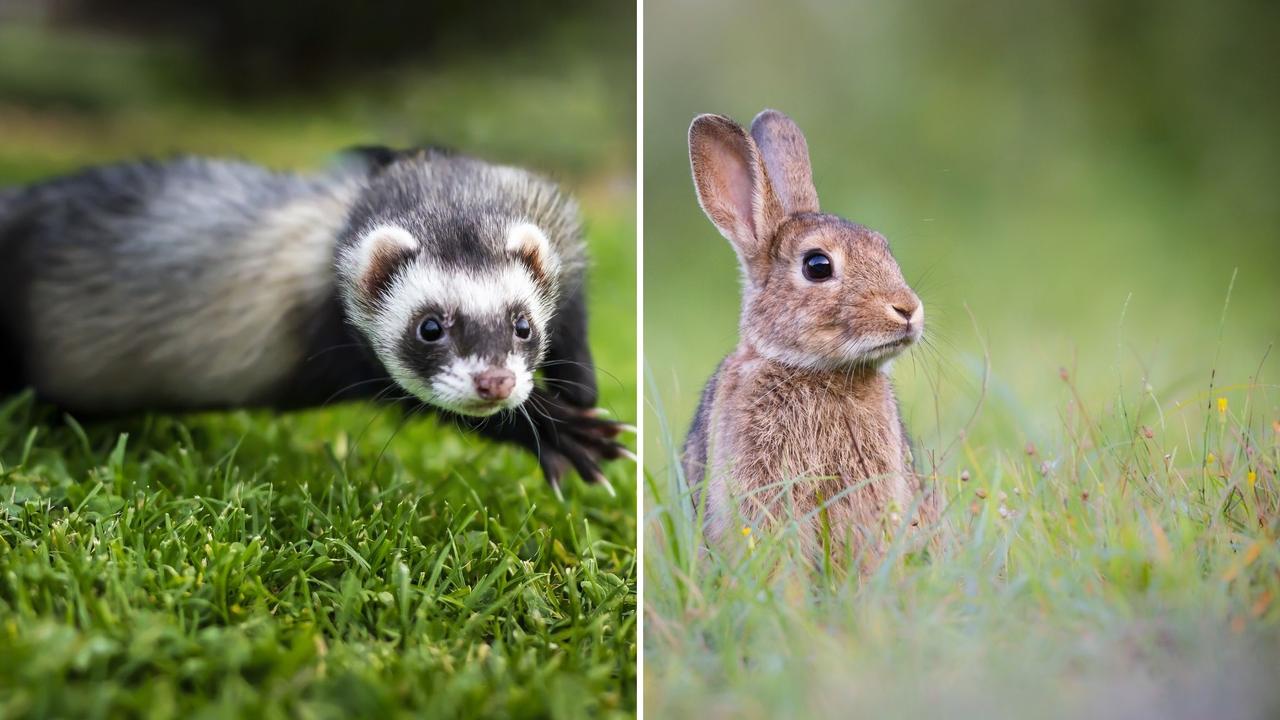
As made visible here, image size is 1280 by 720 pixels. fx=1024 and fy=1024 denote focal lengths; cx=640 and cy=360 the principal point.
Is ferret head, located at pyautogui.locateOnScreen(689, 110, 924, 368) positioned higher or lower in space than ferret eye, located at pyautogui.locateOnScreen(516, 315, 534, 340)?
higher

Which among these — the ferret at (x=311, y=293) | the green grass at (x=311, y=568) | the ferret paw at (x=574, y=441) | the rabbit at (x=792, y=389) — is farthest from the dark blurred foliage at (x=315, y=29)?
→ the rabbit at (x=792, y=389)

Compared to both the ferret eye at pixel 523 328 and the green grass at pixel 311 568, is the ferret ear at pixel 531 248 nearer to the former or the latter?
the ferret eye at pixel 523 328

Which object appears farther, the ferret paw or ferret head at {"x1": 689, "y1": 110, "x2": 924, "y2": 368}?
the ferret paw

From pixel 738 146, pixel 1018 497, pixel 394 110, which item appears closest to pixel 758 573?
pixel 1018 497

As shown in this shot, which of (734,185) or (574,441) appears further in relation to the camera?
(574,441)

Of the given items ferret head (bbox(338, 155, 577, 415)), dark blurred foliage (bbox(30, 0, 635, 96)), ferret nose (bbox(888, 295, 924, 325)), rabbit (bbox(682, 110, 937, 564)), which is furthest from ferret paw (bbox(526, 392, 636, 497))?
dark blurred foliage (bbox(30, 0, 635, 96))

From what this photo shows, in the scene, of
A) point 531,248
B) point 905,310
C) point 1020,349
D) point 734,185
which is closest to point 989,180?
point 1020,349

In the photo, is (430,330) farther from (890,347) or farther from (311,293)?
(890,347)

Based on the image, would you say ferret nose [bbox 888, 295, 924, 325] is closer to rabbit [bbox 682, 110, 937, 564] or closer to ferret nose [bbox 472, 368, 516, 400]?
rabbit [bbox 682, 110, 937, 564]
